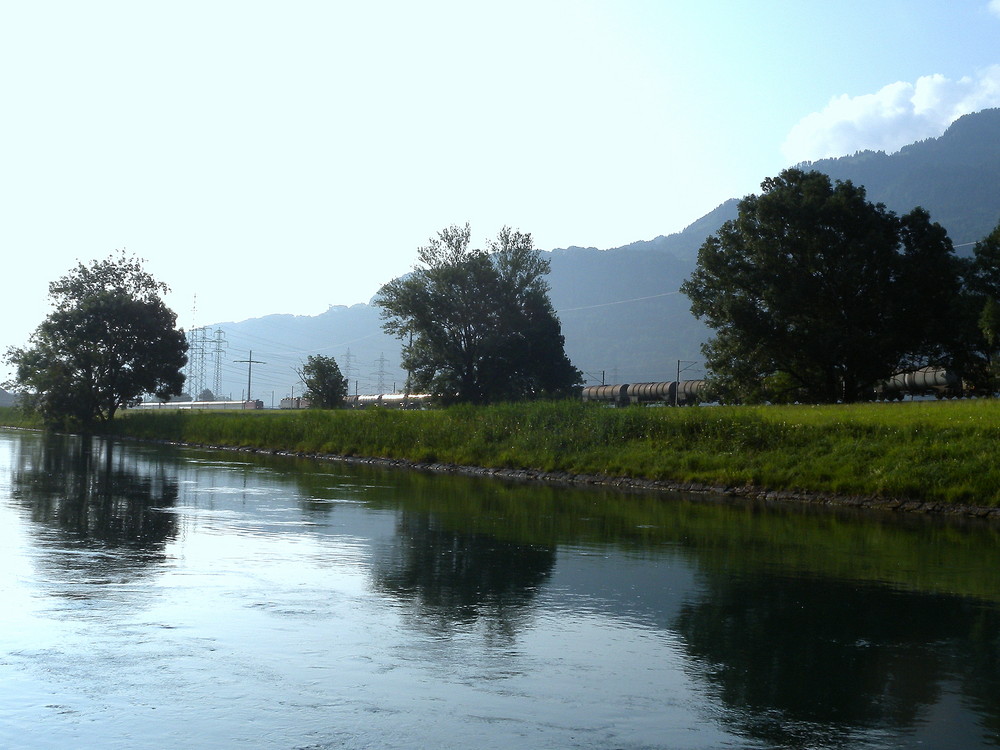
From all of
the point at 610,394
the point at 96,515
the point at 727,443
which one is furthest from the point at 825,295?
the point at 96,515

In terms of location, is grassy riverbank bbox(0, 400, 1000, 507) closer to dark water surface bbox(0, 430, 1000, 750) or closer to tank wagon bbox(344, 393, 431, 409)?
dark water surface bbox(0, 430, 1000, 750)

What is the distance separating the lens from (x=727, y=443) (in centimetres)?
2888

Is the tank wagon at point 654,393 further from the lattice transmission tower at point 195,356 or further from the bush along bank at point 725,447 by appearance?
the lattice transmission tower at point 195,356

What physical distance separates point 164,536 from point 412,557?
4150 millimetres

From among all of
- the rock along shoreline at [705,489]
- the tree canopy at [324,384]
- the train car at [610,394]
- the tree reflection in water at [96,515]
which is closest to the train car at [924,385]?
the train car at [610,394]

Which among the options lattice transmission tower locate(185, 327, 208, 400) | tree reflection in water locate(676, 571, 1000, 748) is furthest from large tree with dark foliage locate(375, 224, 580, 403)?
tree reflection in water locate(676, 571, 1000, 748)

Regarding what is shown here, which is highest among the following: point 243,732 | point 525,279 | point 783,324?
point 525,279

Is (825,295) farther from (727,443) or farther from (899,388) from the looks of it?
(727,443)

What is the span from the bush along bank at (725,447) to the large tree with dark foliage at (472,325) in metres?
28.3

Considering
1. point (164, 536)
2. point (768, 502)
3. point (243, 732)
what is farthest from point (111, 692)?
point (768, 502)

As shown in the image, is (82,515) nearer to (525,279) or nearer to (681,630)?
(681,630)

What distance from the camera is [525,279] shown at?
254 feet

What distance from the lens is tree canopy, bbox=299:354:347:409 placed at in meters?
68.8

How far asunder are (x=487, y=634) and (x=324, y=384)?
6147 centimetres
